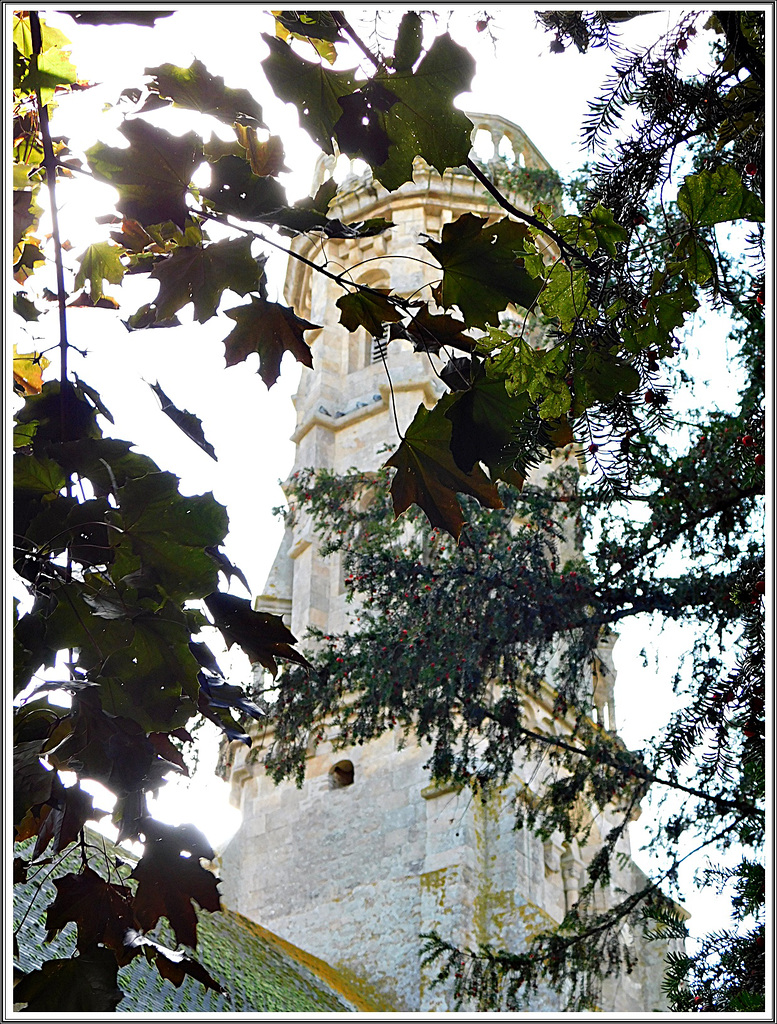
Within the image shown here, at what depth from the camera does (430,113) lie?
1.89 metres

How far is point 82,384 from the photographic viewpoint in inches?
96.5

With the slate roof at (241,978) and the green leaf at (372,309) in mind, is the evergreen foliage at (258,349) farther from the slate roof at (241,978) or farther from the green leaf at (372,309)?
the slate roof at (241,978)

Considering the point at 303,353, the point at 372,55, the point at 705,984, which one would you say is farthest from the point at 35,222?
the point at 705,984

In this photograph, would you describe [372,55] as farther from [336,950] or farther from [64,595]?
[336,950]

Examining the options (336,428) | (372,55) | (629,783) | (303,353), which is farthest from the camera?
(336,428)

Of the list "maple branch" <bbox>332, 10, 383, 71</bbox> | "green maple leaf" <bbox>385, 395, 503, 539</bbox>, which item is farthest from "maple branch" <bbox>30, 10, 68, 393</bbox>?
"green maple leaf" <bbox>385, 395, 503, 539</bbox>

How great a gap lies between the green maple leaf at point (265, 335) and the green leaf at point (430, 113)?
47cm

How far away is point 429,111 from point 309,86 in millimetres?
214

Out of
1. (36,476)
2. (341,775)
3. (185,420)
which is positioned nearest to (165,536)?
(36,476)

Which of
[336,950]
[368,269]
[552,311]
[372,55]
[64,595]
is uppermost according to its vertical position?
[368,269]

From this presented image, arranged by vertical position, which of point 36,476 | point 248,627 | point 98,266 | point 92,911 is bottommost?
point 92,911

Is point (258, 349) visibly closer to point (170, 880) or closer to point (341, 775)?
point (170, 880)

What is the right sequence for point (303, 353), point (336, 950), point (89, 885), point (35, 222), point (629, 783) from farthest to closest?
point (336, 950) → point (629, 783) → point (35, 222) → point (303, 353) → point (89, 885)

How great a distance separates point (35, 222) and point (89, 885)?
5.34 ft
